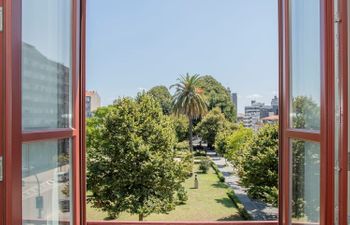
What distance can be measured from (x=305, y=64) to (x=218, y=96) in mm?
9868

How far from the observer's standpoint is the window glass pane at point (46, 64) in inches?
57.2

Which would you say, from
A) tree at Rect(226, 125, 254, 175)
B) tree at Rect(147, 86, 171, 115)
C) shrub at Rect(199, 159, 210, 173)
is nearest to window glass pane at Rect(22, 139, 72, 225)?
tree at Rect(226, 125, 254, 175)

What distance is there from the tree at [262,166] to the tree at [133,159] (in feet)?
9.84

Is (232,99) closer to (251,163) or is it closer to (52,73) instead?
(251,163)

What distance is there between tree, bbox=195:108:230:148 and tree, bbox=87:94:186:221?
1282 mm

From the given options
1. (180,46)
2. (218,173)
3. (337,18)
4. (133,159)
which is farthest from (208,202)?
(337,18)

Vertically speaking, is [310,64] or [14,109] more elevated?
[310,64]

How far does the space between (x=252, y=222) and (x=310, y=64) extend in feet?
5.33

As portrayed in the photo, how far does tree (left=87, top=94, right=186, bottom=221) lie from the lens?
10555 mm

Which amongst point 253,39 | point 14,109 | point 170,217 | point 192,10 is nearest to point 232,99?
point 253,39

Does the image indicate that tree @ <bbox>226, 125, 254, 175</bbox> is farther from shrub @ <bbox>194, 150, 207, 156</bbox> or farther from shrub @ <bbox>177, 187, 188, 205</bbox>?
shrub @ <bbox>177, 187, 188, 205</bbox>

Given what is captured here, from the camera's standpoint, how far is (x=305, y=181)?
1781mm

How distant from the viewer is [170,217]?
42.4 feet

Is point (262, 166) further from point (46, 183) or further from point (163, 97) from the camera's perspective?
point (46, 183)
